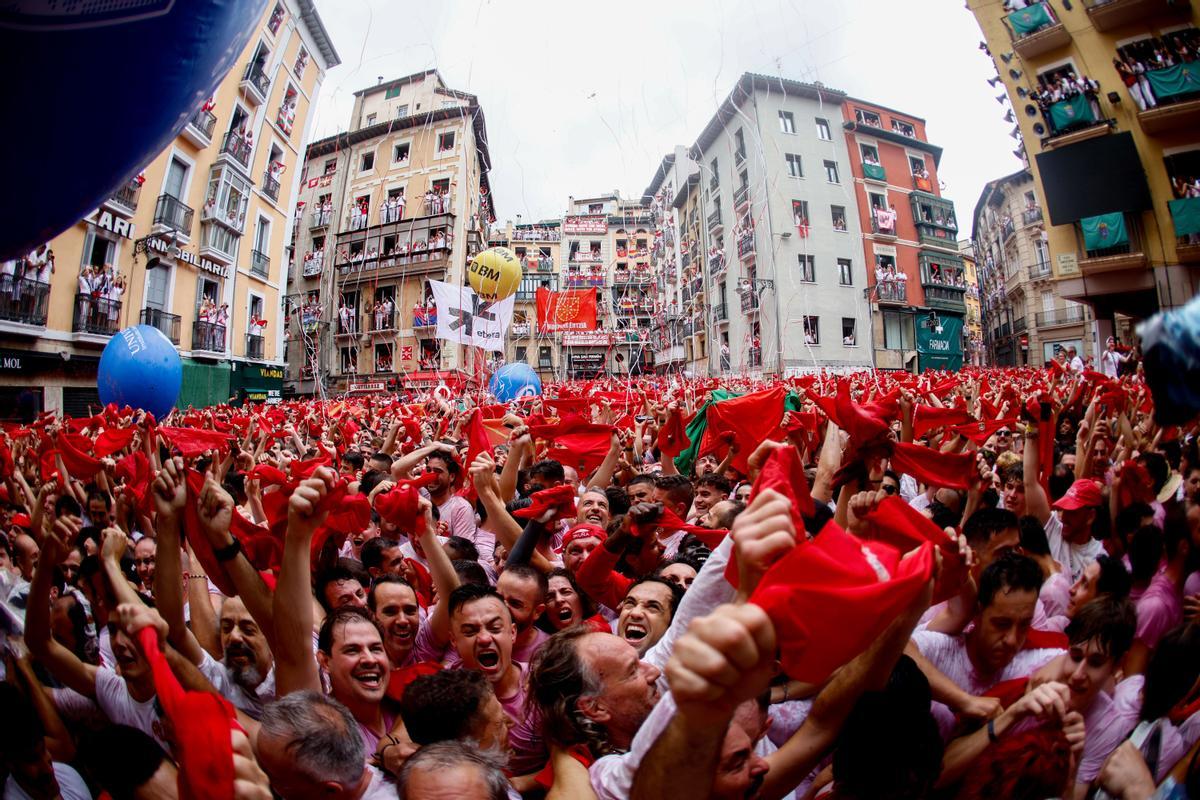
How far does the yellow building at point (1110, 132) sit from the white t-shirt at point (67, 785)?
2178 centimetres

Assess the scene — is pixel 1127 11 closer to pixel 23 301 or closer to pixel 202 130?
pixel 202 130

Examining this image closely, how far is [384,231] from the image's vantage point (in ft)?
100

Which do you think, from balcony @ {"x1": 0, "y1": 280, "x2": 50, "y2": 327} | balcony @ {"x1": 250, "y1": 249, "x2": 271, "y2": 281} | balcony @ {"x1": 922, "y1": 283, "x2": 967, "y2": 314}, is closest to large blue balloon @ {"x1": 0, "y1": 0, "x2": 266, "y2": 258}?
balcony @ {"x1": 0, "y1": 280, "x2": 50, "y2": 327}

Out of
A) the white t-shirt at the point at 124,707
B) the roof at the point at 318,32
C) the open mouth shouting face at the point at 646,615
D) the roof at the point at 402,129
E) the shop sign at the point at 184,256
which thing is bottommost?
the white t-shirt at the point at 124,707

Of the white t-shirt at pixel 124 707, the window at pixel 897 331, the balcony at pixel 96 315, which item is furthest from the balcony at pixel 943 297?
the white t-shirt at pixel 124 707

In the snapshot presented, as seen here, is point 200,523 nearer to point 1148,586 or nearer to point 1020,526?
point 1020,526

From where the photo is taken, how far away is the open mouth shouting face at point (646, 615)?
2.50 m

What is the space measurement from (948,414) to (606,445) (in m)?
2.93

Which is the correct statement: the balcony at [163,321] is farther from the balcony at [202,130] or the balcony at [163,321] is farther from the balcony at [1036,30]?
the balcony at [1036,30]

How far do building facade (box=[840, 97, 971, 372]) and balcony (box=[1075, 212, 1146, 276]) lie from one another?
10068 millimetres

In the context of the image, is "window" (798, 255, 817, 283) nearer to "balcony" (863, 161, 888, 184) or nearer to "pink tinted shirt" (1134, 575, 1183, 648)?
"balcony" (863, 161, 888, 184)

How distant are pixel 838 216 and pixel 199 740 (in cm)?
3057

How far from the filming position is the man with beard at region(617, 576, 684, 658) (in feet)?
8.21

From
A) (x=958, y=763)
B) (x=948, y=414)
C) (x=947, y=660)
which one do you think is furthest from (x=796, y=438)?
(x=958, y=763)
